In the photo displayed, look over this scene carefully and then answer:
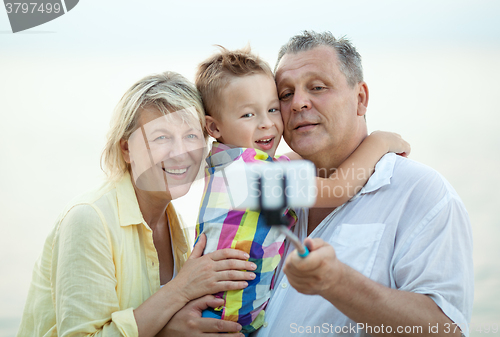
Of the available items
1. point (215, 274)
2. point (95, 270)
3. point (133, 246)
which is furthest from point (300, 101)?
point (95, 270)

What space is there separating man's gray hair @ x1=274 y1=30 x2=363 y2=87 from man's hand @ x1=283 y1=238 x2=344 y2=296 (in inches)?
47.9

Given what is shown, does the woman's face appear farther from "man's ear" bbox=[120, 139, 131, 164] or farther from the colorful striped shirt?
the colorful striped shirt

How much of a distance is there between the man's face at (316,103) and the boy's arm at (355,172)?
0.15 meters

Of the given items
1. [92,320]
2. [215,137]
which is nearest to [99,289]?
[92,320]

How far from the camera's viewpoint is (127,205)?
1934 millimetres

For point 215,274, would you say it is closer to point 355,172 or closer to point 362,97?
point 355,172

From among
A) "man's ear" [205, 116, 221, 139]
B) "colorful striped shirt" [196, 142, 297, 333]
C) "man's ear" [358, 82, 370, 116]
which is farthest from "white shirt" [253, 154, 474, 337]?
"man's ear" [205, 116, 221, 139]

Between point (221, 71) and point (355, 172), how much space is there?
81 cm

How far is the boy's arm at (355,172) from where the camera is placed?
1988 mm

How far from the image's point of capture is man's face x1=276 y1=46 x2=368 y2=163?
217cm

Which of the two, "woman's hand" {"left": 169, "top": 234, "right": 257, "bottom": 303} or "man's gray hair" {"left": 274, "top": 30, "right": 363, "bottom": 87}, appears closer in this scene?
"woman's hand" {"left": 169, "top": 234, "right": 257, "bottom": 303}

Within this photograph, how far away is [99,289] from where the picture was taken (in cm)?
176

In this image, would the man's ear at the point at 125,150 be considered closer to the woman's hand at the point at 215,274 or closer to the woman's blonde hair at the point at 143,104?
the woman's blonde hair at the point at 143,104

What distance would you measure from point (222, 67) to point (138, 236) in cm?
90
